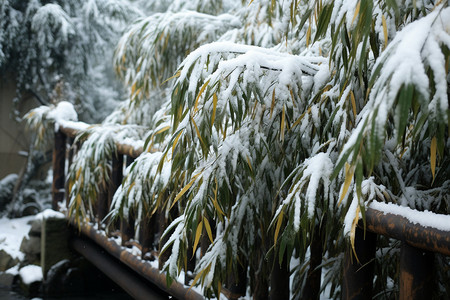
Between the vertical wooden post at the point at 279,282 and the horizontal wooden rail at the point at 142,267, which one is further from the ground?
the vertical wooden post at the point at 279,282

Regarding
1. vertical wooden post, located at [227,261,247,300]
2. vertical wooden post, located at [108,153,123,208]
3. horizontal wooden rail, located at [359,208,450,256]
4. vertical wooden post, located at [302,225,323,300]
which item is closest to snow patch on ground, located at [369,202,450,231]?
horizontal wooden rail, located at [359,208,450,256]

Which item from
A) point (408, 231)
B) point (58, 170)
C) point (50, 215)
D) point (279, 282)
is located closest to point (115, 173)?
point (50, 215)

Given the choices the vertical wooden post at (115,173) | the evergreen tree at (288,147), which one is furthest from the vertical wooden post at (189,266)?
the vertical wooden post at (115,173)

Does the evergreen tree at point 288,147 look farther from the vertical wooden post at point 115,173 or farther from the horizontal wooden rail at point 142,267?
the vertical wooden post at point 115,173

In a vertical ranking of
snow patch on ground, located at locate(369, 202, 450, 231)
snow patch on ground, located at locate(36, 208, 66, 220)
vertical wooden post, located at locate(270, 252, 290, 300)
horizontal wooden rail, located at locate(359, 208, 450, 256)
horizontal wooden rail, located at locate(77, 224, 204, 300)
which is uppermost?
snow patch on ground, located at locate(369, 202, 450, 231)

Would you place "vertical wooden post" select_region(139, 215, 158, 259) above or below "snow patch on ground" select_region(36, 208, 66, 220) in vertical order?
above

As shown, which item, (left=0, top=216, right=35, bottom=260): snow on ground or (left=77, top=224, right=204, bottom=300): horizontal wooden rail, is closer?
(left=77, top=224, right=204, bottom=300): horizontal wooden rail

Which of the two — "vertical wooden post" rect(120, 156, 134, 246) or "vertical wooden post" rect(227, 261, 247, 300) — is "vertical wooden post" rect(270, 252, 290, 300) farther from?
"vertical wooden post" rect(120, 156, 134, 246)

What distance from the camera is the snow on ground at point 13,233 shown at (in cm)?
335

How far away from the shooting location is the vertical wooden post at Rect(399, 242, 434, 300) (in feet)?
3.48

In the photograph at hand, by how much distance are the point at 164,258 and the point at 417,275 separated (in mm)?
1407

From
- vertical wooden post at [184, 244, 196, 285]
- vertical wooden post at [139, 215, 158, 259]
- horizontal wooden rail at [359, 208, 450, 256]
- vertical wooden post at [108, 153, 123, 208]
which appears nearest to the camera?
horizontal wooden rail at [359, 208, 450, 256]

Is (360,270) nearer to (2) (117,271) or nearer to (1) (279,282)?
(1) (279,282)

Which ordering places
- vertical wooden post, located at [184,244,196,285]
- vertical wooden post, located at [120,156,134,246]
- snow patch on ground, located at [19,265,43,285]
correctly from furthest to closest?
snow patch on ground, located at [19,265,43,285] → vertical wooden post, located at [120,156,134,246] → vertical wooden post, located at [184,244,196,285]
